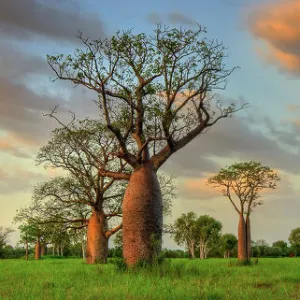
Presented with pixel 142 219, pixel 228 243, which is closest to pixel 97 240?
pixel 142 219

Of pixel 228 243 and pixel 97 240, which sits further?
pixel 228 243

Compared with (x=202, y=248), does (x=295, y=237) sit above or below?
above

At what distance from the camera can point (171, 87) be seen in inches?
503

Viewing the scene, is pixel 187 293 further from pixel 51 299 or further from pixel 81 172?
pixel 81 172

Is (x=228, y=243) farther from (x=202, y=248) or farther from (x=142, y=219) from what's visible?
(x=142, y=219)

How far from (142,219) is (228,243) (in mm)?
46021

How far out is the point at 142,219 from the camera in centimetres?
1192

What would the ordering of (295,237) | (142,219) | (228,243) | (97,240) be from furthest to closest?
1. (295,237)
2. (228,243)
3. (97,240)
4. (142,219)

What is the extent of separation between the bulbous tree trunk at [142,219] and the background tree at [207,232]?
40.1 m

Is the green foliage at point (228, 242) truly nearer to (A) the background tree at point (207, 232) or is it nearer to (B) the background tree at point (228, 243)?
(B) the background tree at point (228, 243)

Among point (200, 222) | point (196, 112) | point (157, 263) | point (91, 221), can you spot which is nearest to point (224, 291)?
point (157, 263)

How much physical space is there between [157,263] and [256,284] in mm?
3084

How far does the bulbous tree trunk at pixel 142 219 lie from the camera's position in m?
11.8

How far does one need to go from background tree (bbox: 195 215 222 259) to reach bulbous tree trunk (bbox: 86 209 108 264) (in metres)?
30.2
